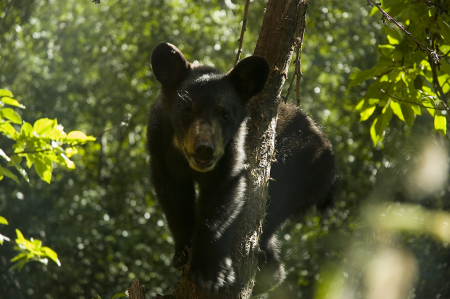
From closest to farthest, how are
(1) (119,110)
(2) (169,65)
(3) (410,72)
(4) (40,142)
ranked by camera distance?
(4) (40,142) → (3) (410,72) → (2) (169,65) → (1) (119,110)

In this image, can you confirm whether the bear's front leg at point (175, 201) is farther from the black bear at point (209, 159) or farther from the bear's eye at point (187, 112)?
the bear's eye at point (187, 112)

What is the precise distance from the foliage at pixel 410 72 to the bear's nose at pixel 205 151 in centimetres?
134

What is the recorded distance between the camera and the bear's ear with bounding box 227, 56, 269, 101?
3.77 metres

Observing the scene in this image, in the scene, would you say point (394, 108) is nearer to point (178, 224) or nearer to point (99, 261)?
point (178, 224)

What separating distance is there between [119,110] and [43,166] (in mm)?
9062

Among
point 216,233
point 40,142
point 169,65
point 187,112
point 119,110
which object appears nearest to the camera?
point 40,142

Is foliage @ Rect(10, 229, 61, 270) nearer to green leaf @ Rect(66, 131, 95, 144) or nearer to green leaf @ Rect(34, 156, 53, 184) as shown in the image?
green leaf @ Rect(34, 156, 53, 184)

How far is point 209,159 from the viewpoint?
361 centimetres

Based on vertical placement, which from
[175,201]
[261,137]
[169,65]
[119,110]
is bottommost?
[119,110]

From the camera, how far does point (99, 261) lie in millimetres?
10906

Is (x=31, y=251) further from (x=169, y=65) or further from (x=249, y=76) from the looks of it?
(x=249, y=76)

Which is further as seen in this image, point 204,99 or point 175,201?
point 175,201

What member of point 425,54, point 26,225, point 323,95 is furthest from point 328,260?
point 26,225

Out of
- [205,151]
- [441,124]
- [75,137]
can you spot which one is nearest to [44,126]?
[75,137]
